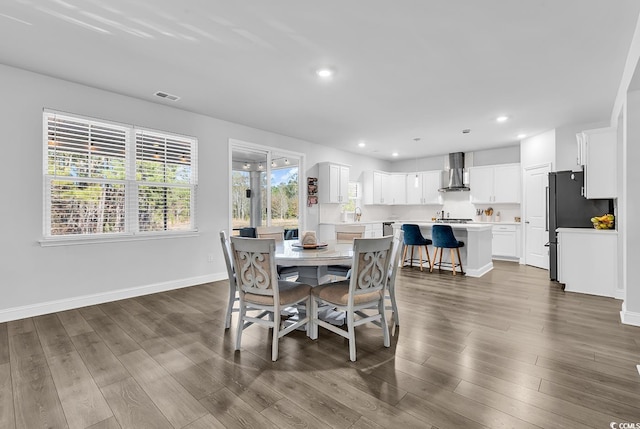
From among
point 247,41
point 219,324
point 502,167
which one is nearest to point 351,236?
point 219,324

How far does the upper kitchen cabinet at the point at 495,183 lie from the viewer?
280 inches

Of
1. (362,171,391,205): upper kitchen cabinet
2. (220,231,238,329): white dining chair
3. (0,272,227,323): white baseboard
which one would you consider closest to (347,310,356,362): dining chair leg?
(220,231,238,329): white dining chair

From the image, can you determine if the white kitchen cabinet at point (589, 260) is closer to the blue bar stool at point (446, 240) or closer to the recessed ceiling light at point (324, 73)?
the blue bar stool at point (446, 240)

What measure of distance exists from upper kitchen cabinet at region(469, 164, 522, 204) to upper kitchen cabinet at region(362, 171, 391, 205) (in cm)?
220

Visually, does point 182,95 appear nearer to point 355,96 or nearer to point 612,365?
point 355,96

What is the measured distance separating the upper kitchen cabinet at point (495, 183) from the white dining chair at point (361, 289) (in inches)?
236

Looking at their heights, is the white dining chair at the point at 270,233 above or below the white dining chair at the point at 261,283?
above

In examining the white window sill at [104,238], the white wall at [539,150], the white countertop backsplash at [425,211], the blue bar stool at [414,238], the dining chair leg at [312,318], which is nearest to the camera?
the dining chair leg at [312,318]

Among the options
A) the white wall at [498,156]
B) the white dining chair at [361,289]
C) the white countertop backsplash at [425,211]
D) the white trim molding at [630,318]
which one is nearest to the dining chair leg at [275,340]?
the white dining chair at [361,289]

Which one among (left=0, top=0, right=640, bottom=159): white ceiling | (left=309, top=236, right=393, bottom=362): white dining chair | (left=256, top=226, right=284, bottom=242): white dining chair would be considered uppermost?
(left=0, top=0, right=640, bottom=159): white ceiling

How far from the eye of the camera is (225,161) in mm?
5195

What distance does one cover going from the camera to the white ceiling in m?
2.36

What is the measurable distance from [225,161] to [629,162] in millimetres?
5171

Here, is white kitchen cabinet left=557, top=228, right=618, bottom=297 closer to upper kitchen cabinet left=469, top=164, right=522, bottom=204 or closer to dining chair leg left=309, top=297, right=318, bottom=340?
upper kitchen cabinet left=469, top=164, right=522, bottom=204
